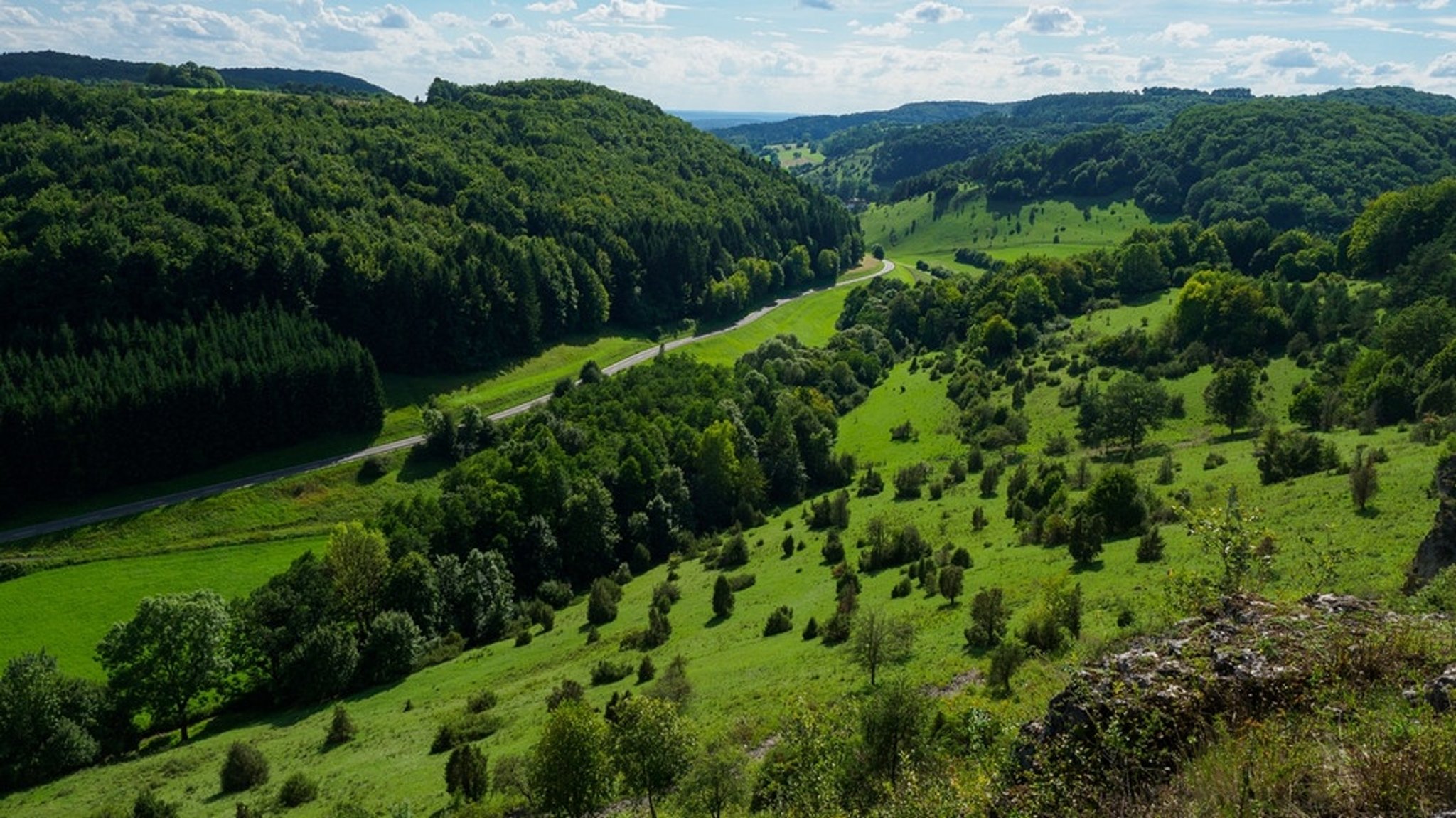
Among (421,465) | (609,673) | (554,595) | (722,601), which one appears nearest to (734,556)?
(722,601)

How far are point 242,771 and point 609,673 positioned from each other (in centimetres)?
1769

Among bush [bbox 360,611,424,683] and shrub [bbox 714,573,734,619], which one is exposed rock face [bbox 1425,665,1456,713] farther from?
bush [bbox 360,611,424,683]

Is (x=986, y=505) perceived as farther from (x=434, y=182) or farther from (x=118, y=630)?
(x=434, y=182)

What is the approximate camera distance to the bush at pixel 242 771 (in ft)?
124

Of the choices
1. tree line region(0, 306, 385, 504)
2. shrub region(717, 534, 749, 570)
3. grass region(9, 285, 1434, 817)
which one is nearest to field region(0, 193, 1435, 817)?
grass region(9, 285, 1434, 817)

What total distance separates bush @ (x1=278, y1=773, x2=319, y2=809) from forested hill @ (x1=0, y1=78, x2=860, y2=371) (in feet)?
254

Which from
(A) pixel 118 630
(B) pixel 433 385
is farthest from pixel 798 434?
(A) pixel 118 630

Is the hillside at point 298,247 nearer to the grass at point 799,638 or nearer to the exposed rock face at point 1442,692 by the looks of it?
the grass at point 799,638

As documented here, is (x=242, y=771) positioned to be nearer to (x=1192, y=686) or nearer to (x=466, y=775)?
(x=466, y=775)

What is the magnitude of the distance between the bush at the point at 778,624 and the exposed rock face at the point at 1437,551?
1117 inches

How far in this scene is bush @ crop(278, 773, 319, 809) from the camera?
115ft

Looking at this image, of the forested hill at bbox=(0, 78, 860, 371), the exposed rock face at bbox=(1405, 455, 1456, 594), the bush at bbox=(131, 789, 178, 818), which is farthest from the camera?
the forested hill at bbox=(0, 78, 860, 371)

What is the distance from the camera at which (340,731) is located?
42.6 m

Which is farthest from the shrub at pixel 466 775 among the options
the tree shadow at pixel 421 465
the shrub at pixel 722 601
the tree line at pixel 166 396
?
the tree line at pixel 166 396
